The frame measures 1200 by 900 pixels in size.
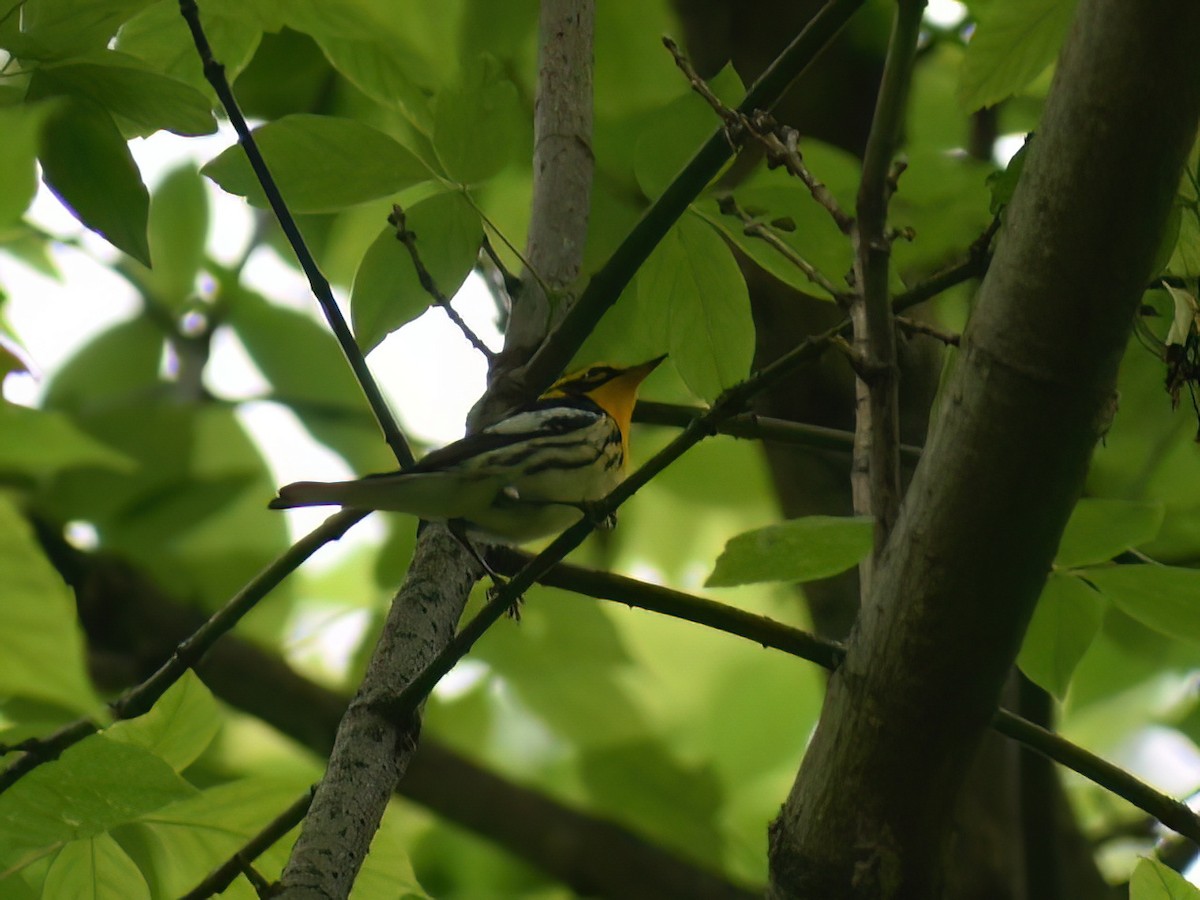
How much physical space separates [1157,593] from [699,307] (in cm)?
57

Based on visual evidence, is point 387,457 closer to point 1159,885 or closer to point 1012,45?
point 1012,45

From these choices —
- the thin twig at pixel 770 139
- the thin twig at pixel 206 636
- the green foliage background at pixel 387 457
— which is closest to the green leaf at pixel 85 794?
the green foliage background at pixel 387 457

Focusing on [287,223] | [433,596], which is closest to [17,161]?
[287,223]

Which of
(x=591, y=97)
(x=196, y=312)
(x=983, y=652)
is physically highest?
(x=196, y=312)

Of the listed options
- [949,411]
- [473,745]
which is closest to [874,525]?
[949,411]

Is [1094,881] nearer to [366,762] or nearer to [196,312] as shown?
[366,762]

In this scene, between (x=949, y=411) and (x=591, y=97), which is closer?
(x=949, y=411)

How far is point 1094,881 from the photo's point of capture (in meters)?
2.78

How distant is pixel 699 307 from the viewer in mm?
1448

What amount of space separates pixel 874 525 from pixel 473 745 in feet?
8.16

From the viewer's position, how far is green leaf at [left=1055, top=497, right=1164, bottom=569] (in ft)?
4.01

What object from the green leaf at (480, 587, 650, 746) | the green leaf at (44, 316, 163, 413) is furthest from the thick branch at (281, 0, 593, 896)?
the green leaf at (44, 316, 163, 413)

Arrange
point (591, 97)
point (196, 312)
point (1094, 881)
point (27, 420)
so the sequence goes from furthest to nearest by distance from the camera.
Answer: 1. point (196, 312)
2. point (1094, 881)
3. point (591, 97)
4. point (27, 420)

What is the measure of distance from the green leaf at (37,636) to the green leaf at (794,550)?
0.61 meters
